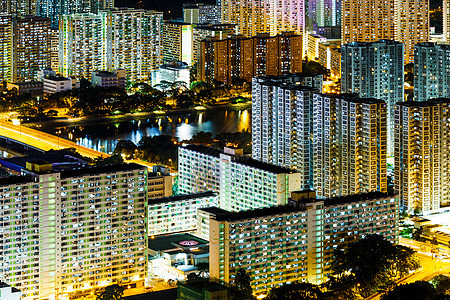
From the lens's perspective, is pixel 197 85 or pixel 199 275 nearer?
pixel 199 275

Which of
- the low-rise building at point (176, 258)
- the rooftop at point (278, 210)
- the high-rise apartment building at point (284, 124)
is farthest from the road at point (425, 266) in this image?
the high-rise apartment building at point (284, 124)

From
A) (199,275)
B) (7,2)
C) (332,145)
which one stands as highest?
(7,2)

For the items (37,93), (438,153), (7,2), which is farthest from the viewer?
(7,2)

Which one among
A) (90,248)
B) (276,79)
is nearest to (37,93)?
(276,79)

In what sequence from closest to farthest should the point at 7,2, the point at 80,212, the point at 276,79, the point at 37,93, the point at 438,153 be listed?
the point at 80,212 < the point at 438,153 < the point at 276,79 < the point at 37,93 < the point at 7,2

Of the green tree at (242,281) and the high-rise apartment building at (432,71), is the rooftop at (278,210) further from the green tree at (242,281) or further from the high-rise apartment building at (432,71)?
the high-rise apartment building at (432,71)

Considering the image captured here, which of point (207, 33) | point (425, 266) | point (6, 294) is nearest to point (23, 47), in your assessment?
point (207, 33)

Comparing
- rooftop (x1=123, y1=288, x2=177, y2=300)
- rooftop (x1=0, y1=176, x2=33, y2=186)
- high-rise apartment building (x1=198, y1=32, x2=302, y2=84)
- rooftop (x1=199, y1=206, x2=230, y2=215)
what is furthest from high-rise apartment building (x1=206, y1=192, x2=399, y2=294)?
high-rise apartment building (x1=198, y1=32, x2=302, y2=84)

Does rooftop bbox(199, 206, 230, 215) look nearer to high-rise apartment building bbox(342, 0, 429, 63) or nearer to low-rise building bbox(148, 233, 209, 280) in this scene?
low-rise building bbox(148, 233, 209, 280)

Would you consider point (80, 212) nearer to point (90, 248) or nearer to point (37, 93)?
point (90, 248)
